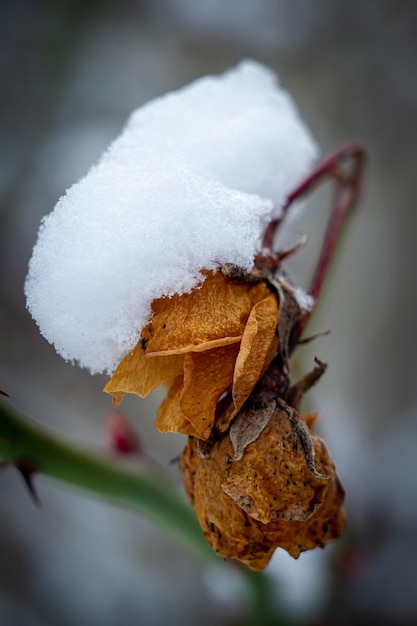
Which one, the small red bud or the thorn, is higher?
the thorn

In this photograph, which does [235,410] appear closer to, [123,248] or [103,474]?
[123,248]

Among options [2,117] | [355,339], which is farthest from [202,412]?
[2,117]

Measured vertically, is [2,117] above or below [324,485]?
above

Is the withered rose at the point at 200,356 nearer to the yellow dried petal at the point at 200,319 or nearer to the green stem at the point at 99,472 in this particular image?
the yellow dried petal at the point at 200,319

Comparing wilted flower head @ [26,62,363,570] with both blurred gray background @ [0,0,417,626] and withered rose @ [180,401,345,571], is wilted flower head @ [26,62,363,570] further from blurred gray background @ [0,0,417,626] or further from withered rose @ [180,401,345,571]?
blurred gray background @ [0,0,417,626]

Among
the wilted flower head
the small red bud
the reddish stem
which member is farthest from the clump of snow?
the small red bud

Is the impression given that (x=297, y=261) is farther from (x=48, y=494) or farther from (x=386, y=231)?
(x=48, y=494)
